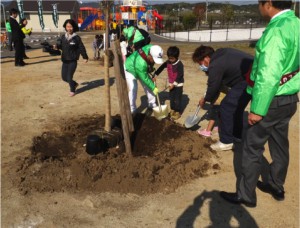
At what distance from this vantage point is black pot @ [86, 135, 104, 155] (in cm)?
418

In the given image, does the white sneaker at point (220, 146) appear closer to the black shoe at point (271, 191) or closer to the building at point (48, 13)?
the black shoe at point (271, 191)

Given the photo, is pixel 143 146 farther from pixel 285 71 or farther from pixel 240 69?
pixel 285 71

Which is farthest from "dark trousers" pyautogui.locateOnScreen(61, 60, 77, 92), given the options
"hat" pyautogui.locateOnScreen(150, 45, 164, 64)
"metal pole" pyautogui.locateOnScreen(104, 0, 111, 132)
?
"metal pole" pyautogui.locateOnScreen(104, 0, 111, 132)

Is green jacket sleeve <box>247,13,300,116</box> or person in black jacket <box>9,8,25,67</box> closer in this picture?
green jacket sleeve <box>247,13,300,116</box>

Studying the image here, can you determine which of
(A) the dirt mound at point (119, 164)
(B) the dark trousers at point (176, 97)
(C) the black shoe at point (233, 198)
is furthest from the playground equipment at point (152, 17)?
(C) the black shoe at point (233, 198)

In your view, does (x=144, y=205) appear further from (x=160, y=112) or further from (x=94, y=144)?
(x=160, y=112)

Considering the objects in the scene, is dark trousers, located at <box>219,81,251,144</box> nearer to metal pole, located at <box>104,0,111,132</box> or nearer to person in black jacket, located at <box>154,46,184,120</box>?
person in black jacket, located at <box>154,46,184,120</box>

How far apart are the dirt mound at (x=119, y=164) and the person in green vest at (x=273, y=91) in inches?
38.1

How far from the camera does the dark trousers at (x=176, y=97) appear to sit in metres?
5.89

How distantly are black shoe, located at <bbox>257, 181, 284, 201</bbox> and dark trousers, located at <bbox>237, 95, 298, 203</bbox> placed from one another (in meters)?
0.05

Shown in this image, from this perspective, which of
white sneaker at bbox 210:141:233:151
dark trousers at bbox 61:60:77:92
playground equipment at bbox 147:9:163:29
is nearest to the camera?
white sneaker at bbox 210:141:233:151

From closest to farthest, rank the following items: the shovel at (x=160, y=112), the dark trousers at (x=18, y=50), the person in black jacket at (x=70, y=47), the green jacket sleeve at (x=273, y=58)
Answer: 1. the green jacket sleeve at (x=273, y=58)
2. the shovel at (x=160, y=112)
3. the person in black jacket at (x=70, y=47)
4. the dark trousers at (x=18, y=50)

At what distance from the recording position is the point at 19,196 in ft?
11.6

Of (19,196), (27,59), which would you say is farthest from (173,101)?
(27,59)
